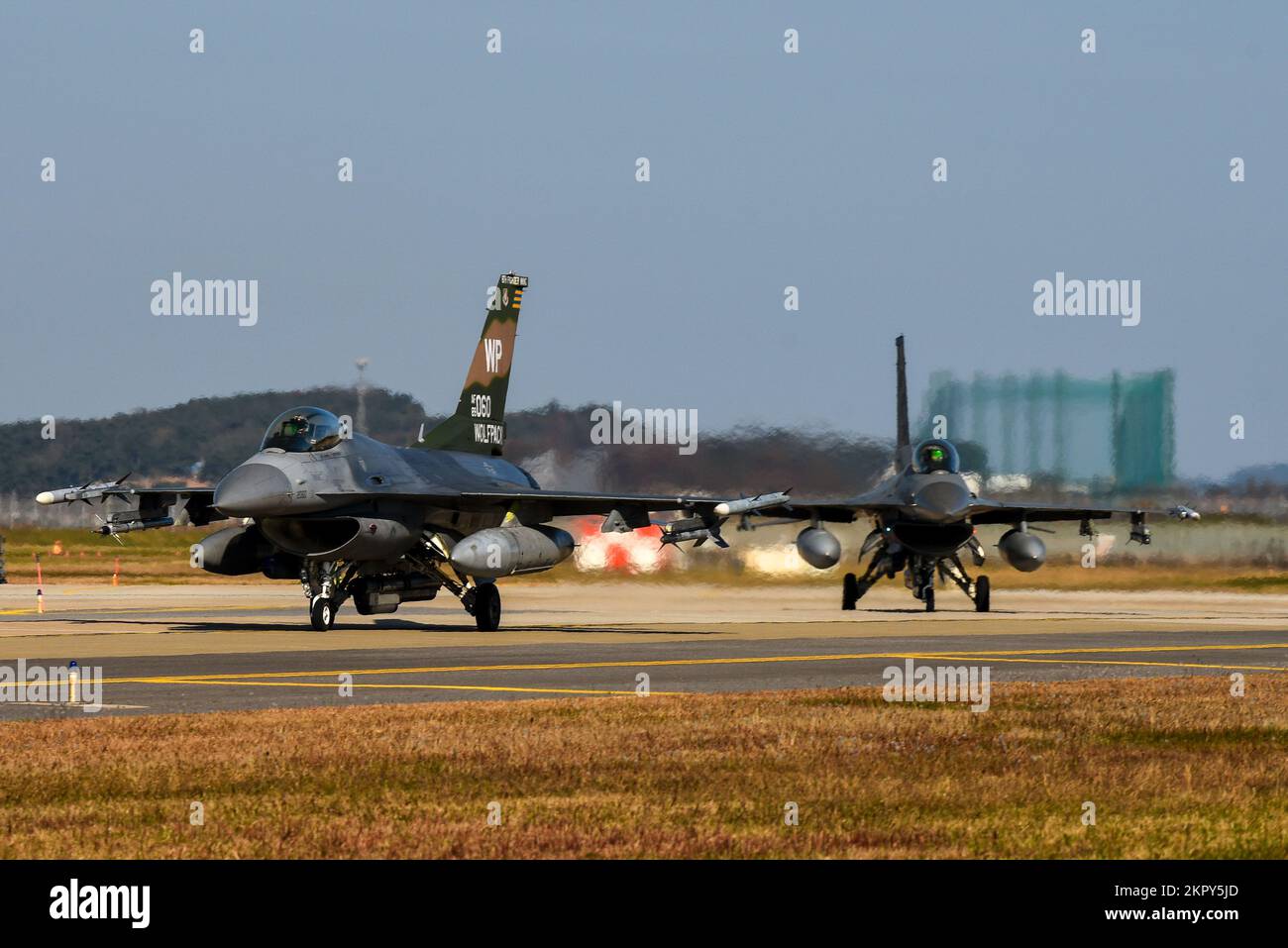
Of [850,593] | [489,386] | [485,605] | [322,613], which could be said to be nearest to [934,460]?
[850,593]

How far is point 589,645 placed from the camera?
28328 millimetres

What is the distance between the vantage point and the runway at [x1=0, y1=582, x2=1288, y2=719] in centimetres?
2038

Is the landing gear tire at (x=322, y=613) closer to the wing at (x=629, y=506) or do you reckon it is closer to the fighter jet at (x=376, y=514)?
the fighter jet at (x=376, y=514)

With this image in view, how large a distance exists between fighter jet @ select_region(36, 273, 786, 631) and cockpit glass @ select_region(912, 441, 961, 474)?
35.2 ft

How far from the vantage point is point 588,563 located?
50.1 m

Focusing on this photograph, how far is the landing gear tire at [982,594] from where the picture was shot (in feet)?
140

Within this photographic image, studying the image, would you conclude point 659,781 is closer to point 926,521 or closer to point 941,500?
point 941,500

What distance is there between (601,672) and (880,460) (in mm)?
25613

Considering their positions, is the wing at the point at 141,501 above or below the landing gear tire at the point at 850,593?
above

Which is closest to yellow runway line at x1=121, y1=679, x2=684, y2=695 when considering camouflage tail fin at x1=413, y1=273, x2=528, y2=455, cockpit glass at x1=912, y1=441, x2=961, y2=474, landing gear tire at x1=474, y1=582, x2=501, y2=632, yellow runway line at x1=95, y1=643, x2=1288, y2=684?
yellow runway line at x1=95, y1=643, x2=1288, y2=684

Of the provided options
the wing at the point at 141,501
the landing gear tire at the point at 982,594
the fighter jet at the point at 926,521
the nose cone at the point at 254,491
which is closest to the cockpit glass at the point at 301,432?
the nose cone at the point at 254,491

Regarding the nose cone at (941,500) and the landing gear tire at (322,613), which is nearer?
the landing gear tire at (322,613)

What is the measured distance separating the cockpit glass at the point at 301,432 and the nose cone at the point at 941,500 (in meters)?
15.7
